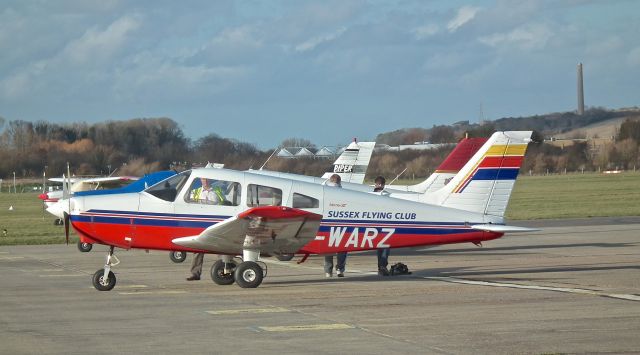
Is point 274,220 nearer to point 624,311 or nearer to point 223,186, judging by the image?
point 223,186

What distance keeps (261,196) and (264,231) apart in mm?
599

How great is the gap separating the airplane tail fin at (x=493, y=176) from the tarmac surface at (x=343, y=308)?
1216mm

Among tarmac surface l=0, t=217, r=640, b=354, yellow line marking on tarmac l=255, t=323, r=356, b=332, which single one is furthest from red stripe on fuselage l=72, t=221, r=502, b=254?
yellow line marking on tarmac l=255, t=323, r=356, b=332

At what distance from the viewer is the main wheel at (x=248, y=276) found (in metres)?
15.2

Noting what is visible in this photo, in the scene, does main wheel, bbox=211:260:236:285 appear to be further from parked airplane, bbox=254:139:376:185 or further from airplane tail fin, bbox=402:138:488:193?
parked airplane, bbox=254:139:376:185

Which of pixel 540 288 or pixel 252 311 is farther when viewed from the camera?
pixel 540 288

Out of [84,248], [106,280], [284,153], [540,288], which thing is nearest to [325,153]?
[284,153]

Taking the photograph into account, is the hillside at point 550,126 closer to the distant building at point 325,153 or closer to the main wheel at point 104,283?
the distant building at point 325,153

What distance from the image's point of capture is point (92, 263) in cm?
2061

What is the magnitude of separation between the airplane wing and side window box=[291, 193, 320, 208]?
1.48 feet

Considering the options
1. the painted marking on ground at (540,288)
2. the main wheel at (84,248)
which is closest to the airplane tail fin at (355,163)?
the main wheel at (84,248)

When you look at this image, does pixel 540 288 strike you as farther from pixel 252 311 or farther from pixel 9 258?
pixel 9 258

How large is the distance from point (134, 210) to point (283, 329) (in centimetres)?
494

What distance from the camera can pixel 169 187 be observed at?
609 inches
